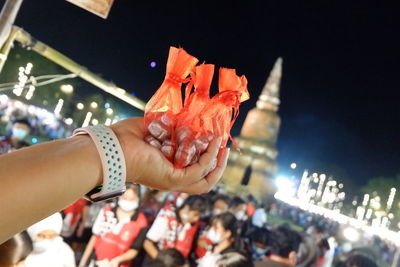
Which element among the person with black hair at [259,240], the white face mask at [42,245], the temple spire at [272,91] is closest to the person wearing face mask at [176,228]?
the white face mask at [42,245]

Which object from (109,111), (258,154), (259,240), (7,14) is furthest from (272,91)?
(7,14)

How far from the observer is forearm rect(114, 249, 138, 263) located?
567 centimetres

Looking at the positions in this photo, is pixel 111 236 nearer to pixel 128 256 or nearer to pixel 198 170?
pixel 128 256

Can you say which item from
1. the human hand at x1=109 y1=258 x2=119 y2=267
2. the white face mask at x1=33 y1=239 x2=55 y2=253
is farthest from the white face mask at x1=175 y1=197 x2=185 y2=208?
the white face mask at x1=33 y1=239 x2=55 y2=253

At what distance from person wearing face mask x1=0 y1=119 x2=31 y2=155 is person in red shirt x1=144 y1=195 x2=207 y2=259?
3.11m

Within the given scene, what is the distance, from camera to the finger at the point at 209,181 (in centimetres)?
148

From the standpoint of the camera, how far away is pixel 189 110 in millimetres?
1508

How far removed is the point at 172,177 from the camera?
132 centimetres

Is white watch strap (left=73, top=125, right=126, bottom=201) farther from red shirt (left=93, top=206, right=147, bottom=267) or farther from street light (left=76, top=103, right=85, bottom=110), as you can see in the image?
street light (left=76, top=103, right=85, bottom=110)

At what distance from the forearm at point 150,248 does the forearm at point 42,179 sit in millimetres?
5192

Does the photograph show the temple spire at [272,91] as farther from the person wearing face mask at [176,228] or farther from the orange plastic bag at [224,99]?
the orange plastic bag at [224,99]

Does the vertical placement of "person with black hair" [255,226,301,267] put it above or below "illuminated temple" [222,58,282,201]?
below

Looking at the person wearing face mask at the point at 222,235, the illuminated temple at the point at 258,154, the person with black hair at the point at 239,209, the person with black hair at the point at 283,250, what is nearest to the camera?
the person wearing face mask at the point at 222,235

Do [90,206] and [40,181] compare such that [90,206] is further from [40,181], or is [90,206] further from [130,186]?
[40,181]
